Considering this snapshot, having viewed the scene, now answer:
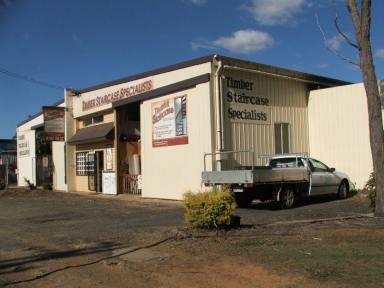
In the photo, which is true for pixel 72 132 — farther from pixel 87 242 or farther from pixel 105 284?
Result: pixel 105 284

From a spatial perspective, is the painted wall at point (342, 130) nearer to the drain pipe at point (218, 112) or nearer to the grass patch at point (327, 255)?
the drain pipe at point (218, 112)

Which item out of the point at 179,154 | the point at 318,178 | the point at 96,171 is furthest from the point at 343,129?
the point at 96,171

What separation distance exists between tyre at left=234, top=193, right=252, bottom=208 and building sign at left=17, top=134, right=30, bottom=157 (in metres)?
24.4

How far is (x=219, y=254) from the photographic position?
913 centimetres

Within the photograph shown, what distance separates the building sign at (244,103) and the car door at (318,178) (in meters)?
3.28

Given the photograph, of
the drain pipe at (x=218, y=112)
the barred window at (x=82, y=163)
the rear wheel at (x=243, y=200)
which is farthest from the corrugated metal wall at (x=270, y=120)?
the barred window at (x=82, y=163)

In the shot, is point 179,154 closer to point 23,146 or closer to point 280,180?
point 280,180

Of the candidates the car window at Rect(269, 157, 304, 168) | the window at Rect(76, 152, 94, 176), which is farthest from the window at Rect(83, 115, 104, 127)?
the car window at Rect(269, 157, 304, 168)

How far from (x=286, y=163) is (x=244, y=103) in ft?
10.7

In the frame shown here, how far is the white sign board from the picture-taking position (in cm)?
2630

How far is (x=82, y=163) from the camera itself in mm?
30000

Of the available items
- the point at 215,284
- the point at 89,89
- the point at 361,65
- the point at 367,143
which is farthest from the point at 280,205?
the point at 89,89

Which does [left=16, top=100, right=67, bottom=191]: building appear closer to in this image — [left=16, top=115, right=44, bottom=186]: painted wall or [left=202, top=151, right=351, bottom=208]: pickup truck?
[left=16, top=115, right=44, bottom=186]: painted wall

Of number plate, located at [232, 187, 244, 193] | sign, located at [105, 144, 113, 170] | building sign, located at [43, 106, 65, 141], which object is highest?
building sign, located at [43, 106, 65, 141]
